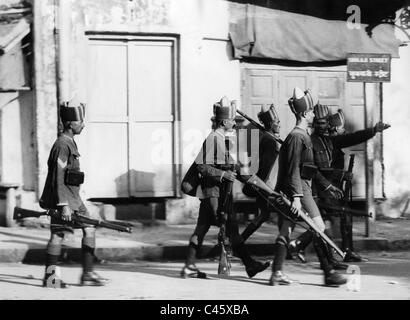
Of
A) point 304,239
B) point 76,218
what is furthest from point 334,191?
point 76,218

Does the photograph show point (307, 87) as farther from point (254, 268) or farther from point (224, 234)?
point (254, 268)

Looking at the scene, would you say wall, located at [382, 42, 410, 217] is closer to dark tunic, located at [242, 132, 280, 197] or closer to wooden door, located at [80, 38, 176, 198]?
wooden door, located at [80, 38, 176, 198]

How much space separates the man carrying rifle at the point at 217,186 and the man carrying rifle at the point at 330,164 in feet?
2.34

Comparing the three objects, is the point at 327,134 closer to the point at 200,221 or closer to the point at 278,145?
the point at 278,145

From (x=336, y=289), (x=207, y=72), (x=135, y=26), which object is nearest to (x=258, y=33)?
(x=207, y=72)

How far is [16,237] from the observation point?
13.2 meters

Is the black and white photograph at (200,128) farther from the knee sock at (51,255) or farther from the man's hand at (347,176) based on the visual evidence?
the knee sock at (51,255)

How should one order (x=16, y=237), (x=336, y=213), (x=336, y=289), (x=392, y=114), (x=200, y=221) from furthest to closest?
(x=392, y=114), (x=16, y=237), (x=336, y=213), (x=200, y=221), (x=336, y=289)

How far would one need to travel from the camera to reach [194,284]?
10227 mm

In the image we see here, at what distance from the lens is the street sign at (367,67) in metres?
13.3

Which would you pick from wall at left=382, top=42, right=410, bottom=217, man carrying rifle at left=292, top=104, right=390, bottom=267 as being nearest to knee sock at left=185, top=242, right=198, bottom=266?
man carrying rifle at left=292, top=104, right=390, bottom=267

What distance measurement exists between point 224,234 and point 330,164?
82.3 inches

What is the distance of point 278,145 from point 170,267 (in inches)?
80.4
